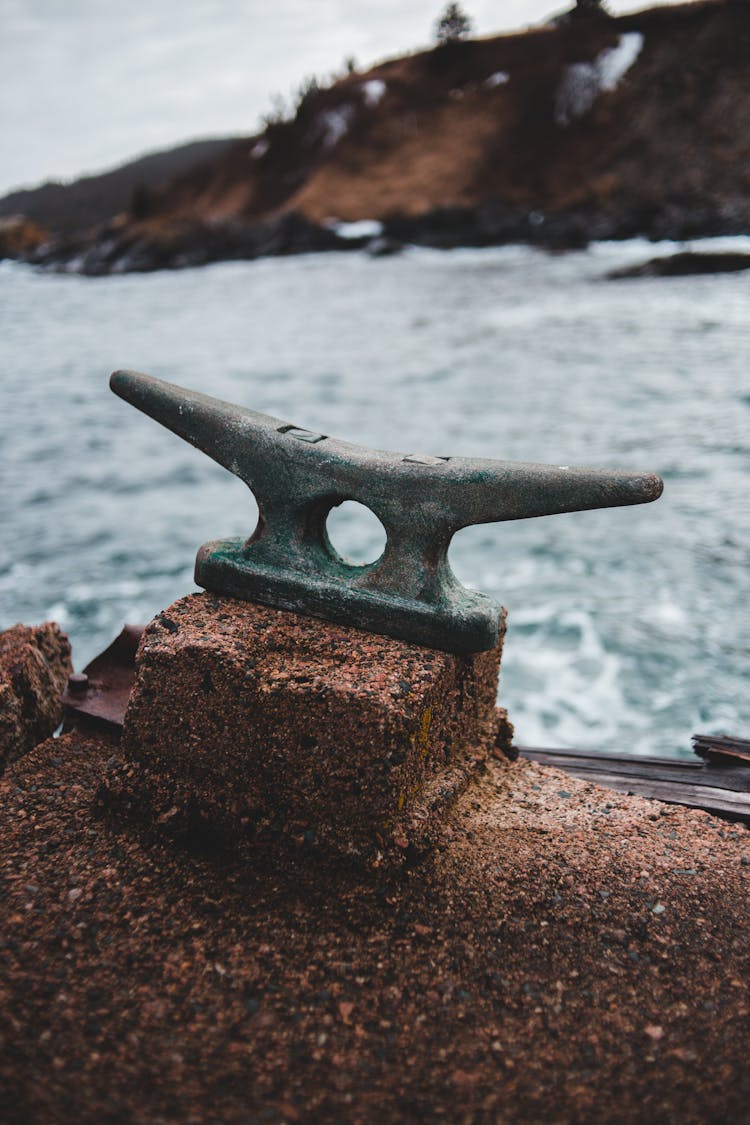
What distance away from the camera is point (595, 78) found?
43406 millimetres

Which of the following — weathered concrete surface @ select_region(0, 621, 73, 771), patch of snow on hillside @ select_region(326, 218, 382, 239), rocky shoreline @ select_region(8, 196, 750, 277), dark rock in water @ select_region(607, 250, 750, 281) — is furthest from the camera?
patch of snow on hillside @ select_region(326, 218, 382, 239)

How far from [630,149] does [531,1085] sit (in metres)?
45.3

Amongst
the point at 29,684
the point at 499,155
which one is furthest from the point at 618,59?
the point at 29,684

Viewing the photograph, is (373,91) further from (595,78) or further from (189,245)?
(189,245)

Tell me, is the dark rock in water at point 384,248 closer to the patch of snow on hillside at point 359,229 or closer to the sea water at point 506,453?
the patch of snow on hillside at point 359,229

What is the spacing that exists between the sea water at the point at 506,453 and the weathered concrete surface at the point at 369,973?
211cm

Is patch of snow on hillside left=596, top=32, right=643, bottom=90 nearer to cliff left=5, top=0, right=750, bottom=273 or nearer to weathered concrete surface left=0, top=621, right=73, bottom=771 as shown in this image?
cliff left=5, top=0, right=750, bottom=273

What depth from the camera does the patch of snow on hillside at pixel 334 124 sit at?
4947 centimetres

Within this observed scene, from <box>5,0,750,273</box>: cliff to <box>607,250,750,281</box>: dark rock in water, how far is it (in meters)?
10.1

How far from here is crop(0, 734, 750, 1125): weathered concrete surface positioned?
1.12 meters

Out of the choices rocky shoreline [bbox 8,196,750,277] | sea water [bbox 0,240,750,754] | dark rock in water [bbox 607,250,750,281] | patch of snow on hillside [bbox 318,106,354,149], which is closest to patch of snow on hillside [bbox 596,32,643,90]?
rocky shoreline [bbox 8,196,750,277]

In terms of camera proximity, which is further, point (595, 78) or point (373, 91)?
point (373, 91)

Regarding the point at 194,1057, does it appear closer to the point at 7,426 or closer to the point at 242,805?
the point at 242,805

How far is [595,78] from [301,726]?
2026 inches
